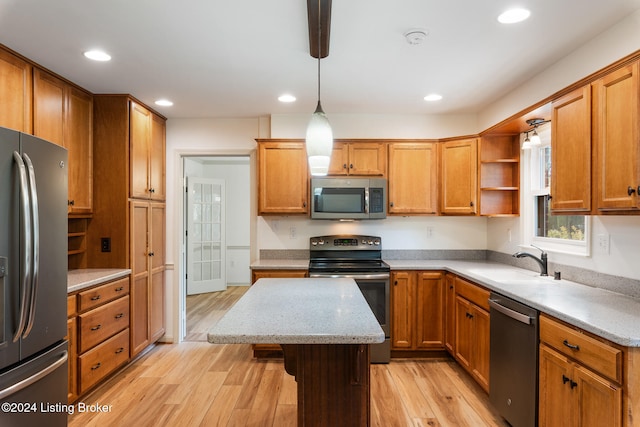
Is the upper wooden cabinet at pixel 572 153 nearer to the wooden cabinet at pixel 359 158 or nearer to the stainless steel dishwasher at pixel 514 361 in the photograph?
the stainless steel dishwasher at pixel 514 361

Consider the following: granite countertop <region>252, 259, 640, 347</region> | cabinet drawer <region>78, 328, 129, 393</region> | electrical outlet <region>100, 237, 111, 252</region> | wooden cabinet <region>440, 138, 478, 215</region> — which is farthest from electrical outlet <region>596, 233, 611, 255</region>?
electrical outlet <region>100, 237, 111, 252</region>

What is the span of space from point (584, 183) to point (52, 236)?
9.70 feet

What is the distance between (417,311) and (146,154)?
9.92 feet

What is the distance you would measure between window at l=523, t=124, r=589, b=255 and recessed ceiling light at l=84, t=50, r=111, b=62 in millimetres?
3347

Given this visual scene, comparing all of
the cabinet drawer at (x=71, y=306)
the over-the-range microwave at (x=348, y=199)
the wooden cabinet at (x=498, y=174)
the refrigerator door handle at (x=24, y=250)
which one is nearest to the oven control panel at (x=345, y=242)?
the over-the-range microwave at (x=348, y=199)

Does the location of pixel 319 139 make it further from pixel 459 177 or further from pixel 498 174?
pixel 498 174

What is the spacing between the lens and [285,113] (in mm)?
3814

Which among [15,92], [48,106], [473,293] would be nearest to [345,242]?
[473,293]

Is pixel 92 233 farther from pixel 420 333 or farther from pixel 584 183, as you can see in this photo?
pixel 584 183

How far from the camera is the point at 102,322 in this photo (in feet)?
9.06

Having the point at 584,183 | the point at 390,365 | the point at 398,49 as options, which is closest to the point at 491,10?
the point at 398,49

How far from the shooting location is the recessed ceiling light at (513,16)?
1883 mm

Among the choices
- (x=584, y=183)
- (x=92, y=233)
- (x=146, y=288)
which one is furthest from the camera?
(x=146, y=288)

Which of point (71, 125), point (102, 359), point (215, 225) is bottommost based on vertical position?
point (102, 359)
